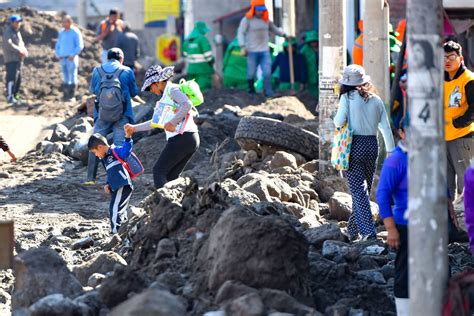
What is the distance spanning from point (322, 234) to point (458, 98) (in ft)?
7.68

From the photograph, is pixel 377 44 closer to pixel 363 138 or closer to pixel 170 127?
pixel 170 127

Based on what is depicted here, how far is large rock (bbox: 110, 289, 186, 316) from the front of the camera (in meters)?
7.12

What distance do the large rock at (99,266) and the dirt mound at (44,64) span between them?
15550 mm

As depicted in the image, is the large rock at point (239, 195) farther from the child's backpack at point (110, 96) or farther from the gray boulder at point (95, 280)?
the child's backpack at point (110, 96)

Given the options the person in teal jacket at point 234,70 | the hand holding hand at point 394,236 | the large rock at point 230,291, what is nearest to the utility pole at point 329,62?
the hand holding hand at point 394,236

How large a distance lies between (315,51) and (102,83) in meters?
11.5

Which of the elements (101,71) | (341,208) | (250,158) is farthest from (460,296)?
(101,71)

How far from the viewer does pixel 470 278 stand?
753 cm

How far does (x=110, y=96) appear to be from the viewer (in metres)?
14.7

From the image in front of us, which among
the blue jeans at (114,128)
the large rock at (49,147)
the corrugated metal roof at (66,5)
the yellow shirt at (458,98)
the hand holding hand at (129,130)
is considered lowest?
the large rock at (49,147)

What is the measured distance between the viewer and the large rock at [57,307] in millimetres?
7707

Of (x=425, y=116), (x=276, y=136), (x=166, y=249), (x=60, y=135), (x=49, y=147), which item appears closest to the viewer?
(x=425, y=116)

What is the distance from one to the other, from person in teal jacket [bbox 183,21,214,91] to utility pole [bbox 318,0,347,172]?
12.5 m

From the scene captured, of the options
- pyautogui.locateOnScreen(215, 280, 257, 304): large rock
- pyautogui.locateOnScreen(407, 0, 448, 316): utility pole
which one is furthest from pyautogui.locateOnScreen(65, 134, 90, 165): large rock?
pyautogui.locateOnScreen(407, 0, 448, 316): utility pole
